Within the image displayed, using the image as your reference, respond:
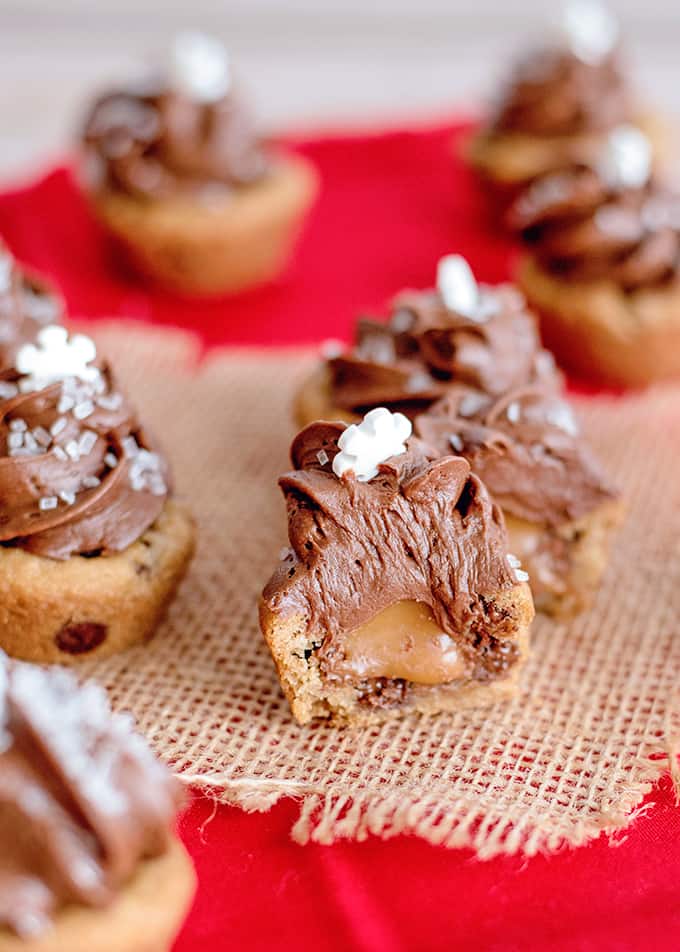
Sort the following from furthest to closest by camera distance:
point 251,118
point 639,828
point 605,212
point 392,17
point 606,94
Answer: point 392,17 → point 606,94 → point 251,118 → point 605,212 → point 639,828

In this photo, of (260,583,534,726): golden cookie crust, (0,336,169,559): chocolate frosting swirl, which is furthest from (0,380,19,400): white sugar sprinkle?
(260,583,534,726): golden cookie crust

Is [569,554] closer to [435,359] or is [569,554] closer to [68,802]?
[435,359]

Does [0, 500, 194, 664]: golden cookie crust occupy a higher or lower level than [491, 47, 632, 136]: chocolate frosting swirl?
lower

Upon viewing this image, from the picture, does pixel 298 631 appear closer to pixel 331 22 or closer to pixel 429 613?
pixel 429 613

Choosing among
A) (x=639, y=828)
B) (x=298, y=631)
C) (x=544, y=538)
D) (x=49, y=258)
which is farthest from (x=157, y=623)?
(x=49, y=258)

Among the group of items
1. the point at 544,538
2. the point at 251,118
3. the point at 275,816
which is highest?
the point at 251,118

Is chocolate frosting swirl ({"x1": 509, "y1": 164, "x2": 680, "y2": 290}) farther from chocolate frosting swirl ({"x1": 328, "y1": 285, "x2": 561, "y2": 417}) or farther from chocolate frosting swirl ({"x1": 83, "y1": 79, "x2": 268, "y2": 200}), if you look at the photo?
chocolate frosting swirl ({"x1": 83, "y1": 79, "x2": 268, "y2": 200})
